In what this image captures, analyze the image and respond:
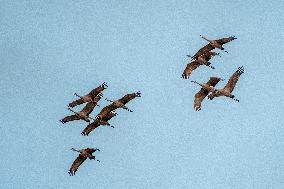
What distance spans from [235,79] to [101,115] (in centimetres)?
1935

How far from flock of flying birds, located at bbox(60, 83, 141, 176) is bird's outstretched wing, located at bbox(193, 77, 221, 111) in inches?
316

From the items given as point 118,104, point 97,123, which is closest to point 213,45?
point 118,104

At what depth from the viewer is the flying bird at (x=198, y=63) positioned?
125m

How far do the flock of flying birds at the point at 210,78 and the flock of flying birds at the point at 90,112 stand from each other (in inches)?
333

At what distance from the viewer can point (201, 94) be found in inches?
4889

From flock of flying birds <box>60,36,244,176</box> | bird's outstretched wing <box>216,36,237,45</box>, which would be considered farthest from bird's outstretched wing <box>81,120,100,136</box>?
bird's outstretched wing <box>216,36,237,45</box>

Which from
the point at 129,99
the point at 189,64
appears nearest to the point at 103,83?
the point at 129,99

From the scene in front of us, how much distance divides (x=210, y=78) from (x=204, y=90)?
2.14 metres

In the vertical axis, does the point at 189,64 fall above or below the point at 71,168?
above

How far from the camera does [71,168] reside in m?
130

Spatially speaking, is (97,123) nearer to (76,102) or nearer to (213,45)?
(76,102)

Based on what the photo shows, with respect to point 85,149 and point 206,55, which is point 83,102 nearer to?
point 85,149

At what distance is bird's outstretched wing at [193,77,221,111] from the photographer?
12275 cm

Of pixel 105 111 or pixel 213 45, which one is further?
pixel 105 111
